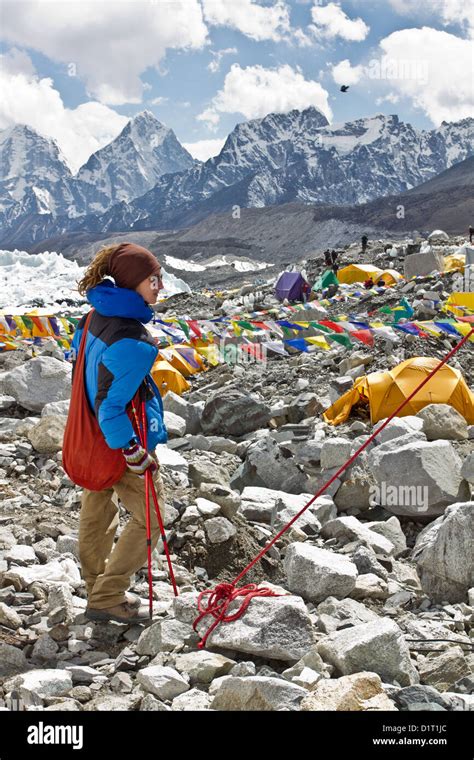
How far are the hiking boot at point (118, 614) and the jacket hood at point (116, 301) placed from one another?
1394 mm

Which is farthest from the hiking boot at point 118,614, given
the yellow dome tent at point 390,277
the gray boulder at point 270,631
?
the yellow dome tent at point 390,277

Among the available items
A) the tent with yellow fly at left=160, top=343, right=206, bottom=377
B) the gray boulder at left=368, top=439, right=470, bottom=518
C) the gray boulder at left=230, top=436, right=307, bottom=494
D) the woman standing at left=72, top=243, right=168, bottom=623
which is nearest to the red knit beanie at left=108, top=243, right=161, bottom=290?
the woman standing at left=72, top=243, right=168, bottom=623

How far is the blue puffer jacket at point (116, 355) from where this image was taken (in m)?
2.93

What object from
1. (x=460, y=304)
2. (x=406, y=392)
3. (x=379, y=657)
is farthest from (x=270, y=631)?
(x=460, y=304)

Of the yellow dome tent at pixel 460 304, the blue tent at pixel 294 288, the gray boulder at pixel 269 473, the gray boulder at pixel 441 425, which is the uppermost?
the blue tent at pixel 294 288

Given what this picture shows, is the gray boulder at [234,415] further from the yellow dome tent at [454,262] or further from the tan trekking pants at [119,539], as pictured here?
the yellow dome tent at [454,262]

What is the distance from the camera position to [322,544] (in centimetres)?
462

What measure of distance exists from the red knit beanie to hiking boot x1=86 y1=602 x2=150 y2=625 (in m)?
1.52

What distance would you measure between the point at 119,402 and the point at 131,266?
0.62 meters

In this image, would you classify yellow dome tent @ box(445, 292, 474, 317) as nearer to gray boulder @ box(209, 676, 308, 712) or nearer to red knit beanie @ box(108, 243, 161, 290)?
red knit beanie @ box(108, 243, 161, 290)

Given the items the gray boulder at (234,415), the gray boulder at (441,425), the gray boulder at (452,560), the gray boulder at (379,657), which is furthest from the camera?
the gray boulder at (234,415)

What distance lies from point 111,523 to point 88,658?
647mm

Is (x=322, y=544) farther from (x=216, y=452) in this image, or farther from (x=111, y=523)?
(x=216, y=452)

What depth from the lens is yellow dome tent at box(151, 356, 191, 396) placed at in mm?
10977
